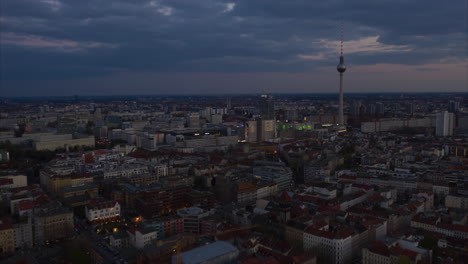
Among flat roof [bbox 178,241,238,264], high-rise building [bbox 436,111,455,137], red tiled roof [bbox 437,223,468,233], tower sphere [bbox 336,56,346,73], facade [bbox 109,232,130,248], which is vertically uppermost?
tower sphere [bbox 336,56,346,73]

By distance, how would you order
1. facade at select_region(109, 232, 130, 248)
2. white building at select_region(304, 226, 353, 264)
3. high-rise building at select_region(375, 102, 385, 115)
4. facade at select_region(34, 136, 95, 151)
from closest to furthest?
1. white building at select_region(304, 226, 353, 264)
2. facade at select_region(109, 232, 130, 248)
3. facade at select_region(34, 136, 95, 151)
4. high-rise building at select_region(375, 102, 385, 115)

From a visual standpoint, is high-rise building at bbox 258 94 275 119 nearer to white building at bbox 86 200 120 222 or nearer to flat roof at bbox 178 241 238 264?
white building at bbox 86 200 120 222

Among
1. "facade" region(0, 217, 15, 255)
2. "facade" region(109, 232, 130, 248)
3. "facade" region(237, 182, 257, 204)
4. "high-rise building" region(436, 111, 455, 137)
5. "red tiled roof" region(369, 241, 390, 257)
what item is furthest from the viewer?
"high-rise building" region(436, 111, 455, 137)

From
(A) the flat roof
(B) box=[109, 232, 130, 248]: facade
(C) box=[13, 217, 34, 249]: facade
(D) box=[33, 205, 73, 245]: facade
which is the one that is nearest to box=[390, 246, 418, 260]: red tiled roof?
(A) the flat roof

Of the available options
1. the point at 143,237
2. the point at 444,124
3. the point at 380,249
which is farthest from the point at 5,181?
the point at 444,124

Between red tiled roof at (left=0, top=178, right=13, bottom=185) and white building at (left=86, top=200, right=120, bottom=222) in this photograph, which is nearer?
white building at (left=86, top=200, right=120, bottom=222)

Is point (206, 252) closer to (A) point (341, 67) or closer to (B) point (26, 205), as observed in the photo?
(B) point (26, 205)

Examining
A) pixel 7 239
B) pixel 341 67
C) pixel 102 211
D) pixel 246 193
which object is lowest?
pixel 7 239

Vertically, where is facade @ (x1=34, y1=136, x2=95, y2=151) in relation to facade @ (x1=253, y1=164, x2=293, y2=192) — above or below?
above
